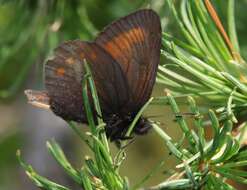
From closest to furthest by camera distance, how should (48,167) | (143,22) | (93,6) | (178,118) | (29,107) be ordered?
1. (178,118)
2. (143,22)
3. (93,6)
4. (48,167)
5. (29,107)

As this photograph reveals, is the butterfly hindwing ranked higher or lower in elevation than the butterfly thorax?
higher

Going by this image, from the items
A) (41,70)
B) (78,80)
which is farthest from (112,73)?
(41,70)

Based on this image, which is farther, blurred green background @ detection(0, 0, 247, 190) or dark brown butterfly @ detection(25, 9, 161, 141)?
blurred green background @ detection(0, 0, 247, 190)

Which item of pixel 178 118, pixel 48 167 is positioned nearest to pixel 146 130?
pixel 178 118

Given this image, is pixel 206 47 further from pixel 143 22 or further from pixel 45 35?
pixel 45 35

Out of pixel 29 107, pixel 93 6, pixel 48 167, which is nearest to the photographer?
pixel 93 6
